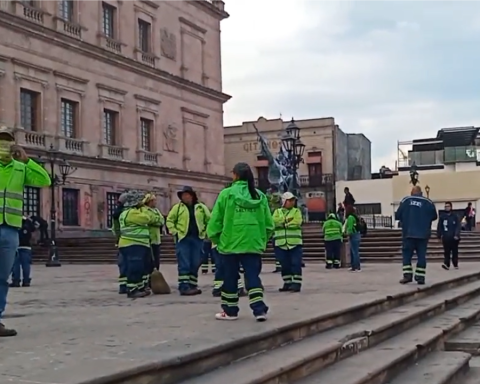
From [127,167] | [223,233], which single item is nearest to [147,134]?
[127,167]

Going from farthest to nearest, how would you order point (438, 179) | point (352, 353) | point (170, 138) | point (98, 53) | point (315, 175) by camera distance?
point (315, 175) → point (438, 179) → point (170, 138) → point (98, 53) → point (352, 353)

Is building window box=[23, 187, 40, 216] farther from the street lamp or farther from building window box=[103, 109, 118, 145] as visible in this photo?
building window box=[103, 109, 118, 145]

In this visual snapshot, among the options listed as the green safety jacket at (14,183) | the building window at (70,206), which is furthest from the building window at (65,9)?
the green safety jacket at (14,183)

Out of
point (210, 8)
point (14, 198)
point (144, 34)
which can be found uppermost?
point (210, 8)

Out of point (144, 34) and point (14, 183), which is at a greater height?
point (144, 34)

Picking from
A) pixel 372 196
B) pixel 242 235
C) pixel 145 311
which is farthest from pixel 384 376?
pixel 372 196

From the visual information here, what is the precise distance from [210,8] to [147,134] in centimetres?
1143

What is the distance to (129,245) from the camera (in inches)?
430

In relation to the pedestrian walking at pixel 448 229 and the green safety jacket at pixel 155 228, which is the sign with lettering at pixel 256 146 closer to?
the pedestrian walking at pixel 448 229

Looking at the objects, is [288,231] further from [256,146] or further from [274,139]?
[256,146]

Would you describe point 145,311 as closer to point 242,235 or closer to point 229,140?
point 242,235

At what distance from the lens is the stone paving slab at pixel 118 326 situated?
4.96 meters

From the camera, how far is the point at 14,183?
6.53 meters

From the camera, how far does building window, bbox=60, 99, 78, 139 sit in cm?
3828
